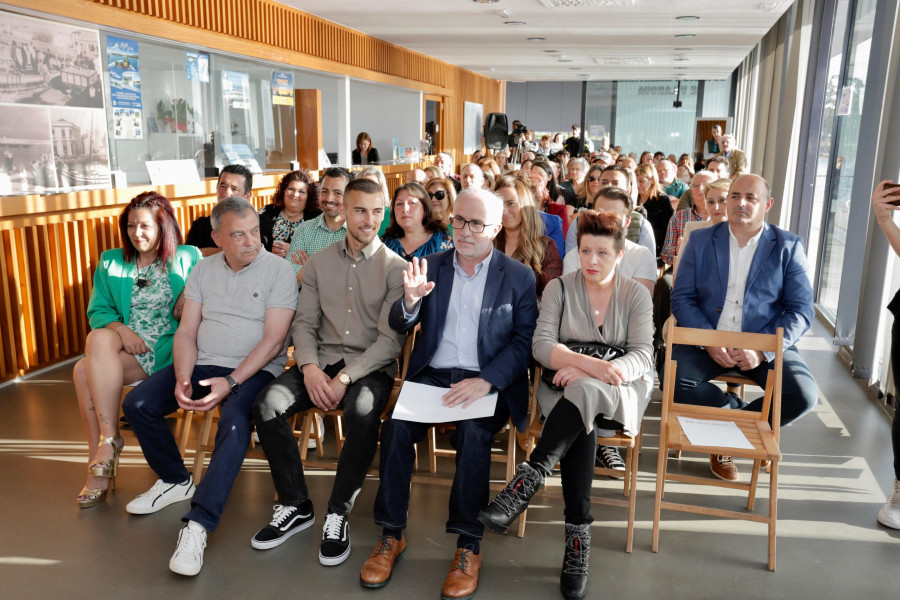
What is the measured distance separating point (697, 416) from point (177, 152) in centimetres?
541

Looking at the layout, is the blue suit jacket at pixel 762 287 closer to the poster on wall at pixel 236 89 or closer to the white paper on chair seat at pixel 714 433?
the white paper on chair seat at pixel 714 433

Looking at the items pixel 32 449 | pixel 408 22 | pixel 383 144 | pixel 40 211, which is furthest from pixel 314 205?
pixel 383 144

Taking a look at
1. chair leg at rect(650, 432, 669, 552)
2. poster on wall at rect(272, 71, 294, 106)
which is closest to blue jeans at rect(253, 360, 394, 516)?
chair leg at rect(650, 432, 669, 552)

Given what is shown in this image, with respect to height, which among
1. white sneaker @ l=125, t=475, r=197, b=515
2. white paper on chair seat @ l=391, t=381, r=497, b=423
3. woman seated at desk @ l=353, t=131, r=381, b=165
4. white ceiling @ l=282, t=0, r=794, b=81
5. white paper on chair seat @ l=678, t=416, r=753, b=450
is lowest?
white sneaker @ l=125, t=475, r=197, b=515

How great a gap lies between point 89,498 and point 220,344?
98 cm

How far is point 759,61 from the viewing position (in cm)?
1299

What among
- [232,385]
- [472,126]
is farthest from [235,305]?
[472,126]

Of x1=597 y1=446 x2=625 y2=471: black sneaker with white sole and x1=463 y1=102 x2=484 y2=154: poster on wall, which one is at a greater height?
x1=463 y1=102 x2=484 y2=154: poster on wall

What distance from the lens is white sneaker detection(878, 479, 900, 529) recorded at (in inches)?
126

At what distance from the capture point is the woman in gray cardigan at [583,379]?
9.09 feet

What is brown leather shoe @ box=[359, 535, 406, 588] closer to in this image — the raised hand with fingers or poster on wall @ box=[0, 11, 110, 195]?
the raised hand with fingers

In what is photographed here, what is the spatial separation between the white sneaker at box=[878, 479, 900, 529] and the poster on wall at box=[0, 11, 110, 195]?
18.5ft

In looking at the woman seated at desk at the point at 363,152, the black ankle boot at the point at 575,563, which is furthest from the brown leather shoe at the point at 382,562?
the woman seated at desk at the point at 363,152

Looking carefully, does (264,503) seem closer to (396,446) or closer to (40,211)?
(396,446)
